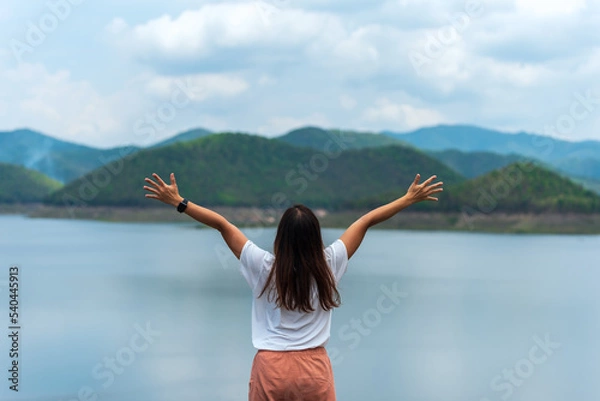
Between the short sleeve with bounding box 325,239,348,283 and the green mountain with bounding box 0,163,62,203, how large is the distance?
419ft

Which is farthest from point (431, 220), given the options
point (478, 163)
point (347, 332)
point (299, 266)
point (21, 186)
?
point (478, 163)

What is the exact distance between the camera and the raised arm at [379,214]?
114 inches

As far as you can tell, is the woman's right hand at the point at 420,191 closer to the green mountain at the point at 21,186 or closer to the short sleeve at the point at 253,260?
the short sleeve at the point at 253,260

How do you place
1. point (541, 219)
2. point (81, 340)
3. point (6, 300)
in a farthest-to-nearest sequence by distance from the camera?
point (541, 219) < point (6, 300) < point (81, 340)

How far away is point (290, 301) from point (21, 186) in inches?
5173

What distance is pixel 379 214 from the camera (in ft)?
9.72

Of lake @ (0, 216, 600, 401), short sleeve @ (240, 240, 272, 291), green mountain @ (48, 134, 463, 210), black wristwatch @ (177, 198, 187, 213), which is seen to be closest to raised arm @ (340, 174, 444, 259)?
short sleeve @ (240, 240, 272, 291)

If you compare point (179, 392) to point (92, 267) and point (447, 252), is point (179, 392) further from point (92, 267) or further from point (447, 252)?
point (447, 252)

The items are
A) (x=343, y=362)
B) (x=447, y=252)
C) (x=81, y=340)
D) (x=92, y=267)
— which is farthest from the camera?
(x=447, y=252)

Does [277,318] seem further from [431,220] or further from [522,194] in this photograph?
[431,220]

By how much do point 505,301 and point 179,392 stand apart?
51.9 feet

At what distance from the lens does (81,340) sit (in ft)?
54.3

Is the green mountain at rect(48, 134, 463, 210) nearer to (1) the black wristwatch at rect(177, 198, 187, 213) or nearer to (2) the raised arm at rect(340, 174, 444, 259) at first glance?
(2) the raised arm at rect(340, 174, 444, 259)

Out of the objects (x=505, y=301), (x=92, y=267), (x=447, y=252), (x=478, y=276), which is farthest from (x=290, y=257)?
(x=447, y=252)
